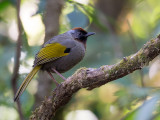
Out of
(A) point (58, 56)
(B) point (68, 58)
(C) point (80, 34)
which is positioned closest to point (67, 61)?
(B) point (68, 58)

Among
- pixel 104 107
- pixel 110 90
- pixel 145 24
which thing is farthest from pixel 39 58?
pixel 145 24

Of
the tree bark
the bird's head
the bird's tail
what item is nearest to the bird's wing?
the bird's tail

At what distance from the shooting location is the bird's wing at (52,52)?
13.8ft

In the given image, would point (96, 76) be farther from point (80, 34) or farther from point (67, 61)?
point (80, 34)

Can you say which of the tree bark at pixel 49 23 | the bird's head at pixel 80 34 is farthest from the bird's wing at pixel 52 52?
the tree bark at pixel 49 23

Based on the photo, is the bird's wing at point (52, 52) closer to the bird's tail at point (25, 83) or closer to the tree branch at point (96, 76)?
the bird's tail at point (25, 83)

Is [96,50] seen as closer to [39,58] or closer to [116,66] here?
[39,58]

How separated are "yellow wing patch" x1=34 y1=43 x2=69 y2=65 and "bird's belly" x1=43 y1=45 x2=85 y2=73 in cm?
8

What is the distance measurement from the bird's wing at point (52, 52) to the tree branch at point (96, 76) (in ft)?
2.55

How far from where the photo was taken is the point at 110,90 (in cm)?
649

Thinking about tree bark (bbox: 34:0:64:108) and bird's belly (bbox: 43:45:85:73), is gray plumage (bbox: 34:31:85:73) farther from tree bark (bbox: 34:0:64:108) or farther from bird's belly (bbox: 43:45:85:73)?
tree bark (bbox: 34:0:64:108)

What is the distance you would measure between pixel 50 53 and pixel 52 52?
0.04 m

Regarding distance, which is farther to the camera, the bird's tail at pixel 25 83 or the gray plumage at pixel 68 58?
the gray plumage at pixel 68 58

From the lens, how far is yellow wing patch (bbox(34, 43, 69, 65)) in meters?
4.20
